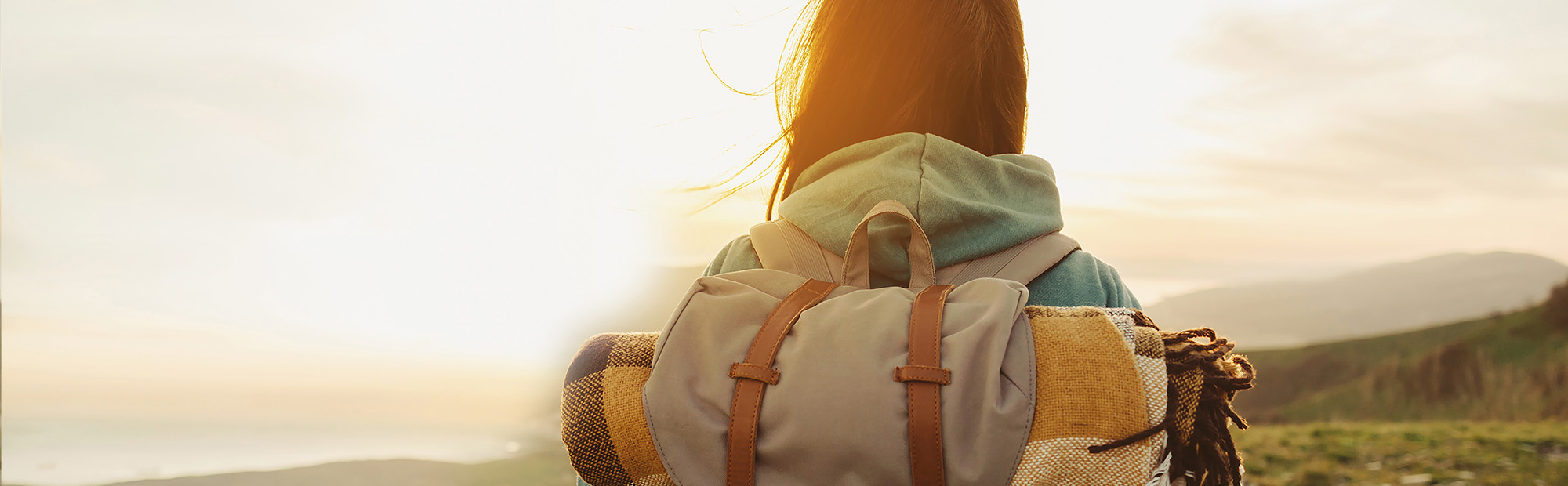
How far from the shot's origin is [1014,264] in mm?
1681

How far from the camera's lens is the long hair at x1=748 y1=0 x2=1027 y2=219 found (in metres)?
1.88

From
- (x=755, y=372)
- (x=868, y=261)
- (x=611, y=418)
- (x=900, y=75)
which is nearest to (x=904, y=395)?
(x=755, y=372)

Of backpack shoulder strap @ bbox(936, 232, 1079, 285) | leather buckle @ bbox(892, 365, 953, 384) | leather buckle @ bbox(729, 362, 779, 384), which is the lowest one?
leather buckle @ bbox(892, 365, 953, 384)

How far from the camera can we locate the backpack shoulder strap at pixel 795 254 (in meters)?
1.72

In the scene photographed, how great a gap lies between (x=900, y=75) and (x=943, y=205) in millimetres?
440

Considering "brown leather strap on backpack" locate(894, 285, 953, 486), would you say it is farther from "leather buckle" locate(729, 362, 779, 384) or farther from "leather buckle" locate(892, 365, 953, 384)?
"leather buckle" locate(729, 362, 779, 384)

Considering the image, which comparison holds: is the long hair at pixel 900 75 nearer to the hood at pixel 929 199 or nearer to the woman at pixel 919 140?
the woman at pixel 919 140

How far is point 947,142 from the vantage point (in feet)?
5.70

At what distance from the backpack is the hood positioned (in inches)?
6.8

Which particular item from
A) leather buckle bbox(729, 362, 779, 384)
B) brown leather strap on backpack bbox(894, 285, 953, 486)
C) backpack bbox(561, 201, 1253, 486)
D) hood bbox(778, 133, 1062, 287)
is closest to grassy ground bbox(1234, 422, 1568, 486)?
hood bbox(778, 133, 1062, 287)

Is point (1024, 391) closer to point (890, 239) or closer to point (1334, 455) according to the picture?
point (890, 239)

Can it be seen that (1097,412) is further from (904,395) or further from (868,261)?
(868,261)

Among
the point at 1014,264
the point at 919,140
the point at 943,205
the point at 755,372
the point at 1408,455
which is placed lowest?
the point at 1408,455

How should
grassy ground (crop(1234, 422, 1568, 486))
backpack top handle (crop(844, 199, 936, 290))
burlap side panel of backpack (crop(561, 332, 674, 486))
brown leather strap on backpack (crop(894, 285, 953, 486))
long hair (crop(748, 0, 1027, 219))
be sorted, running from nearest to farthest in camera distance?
brown leather strap on backpack (crop(894, 285, 953, 486))
burlap side panel of backpack (crop(561, 332, 674, 486))
backpack top handle (crop(844, 199, 936, 290))
long hair (crop(748, 0, 1027, 219))
grassy ground (crop(1234, 422, 1568, 486))
